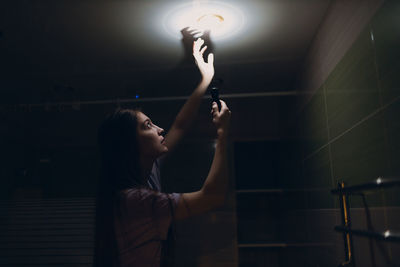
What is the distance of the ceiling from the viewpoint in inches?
54.6

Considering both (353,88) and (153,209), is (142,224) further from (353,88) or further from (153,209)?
(353,88)

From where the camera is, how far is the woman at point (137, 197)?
87 cm

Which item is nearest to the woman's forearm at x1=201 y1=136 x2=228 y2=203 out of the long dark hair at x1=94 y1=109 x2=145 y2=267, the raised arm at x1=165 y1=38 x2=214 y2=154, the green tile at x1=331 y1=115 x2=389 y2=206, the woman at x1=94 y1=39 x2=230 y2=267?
the woman at x1=94 y1=39 x2=230 y2=267

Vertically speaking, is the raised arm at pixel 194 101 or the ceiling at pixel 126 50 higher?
the ceiling at pixel 126 50

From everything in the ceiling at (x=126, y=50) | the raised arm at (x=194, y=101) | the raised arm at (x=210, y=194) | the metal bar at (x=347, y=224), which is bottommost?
the metal bar at (x=347, y=224)

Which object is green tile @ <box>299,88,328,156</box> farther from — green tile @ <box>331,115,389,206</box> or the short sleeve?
the short sleeve

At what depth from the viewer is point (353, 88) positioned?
3.85 feet

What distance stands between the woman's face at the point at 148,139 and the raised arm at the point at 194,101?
0.15 m

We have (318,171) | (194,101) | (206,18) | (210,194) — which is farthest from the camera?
(318,171)

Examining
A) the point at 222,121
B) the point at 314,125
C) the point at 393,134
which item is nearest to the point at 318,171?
the point at 314,125

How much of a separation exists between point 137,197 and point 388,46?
2.60 feet

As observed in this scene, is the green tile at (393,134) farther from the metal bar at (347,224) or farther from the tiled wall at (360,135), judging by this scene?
the metal bar at (347,224)

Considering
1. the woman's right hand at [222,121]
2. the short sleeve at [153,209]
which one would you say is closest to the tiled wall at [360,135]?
the woman's right hand at [222,121]

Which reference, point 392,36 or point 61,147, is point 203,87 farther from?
point 61,147
